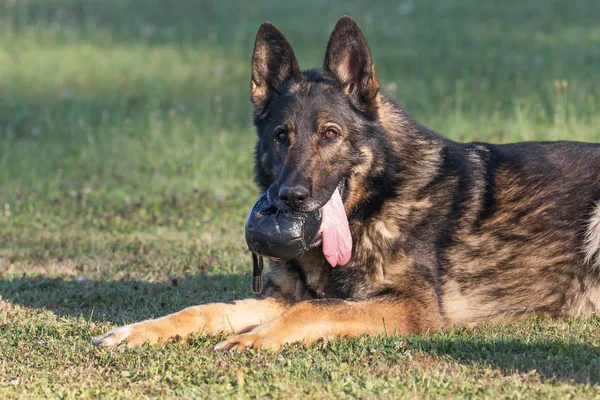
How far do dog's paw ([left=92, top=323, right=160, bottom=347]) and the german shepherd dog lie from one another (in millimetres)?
58

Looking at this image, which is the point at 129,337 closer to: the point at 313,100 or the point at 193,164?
the point at 313,100

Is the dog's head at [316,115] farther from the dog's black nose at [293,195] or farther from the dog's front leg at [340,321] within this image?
the dog's front leg at [340,321]

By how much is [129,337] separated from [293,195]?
3.97 ft

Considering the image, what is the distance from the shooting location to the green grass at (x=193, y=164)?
430 centimetres

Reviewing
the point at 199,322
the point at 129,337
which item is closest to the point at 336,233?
the point at 199,322

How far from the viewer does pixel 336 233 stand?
5.16 m

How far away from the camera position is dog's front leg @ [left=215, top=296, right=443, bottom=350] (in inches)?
183

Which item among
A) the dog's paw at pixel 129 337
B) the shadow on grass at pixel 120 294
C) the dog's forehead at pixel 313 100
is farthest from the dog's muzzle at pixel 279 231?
the shadow on grass at pixel 120 294

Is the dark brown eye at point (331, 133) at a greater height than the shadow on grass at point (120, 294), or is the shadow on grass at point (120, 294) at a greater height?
the dark brown eye at point (331, 133)

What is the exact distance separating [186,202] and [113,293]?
9.71 feet

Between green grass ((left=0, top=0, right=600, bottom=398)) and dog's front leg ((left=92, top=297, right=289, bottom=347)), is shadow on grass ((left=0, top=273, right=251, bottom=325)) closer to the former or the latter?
green grass ((left=0, top=0, right=600, bottom=398))

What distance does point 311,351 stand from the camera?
4.61 meters

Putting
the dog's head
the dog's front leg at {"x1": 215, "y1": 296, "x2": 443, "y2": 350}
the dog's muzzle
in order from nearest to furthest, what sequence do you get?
the dog's front leg at {"x1": 215, "y1": 296, "x2": 443, "y2": 350}, the dog's muzzle, the dog's head

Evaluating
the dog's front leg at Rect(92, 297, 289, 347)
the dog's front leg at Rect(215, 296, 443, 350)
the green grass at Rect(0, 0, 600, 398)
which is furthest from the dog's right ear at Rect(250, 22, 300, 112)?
the green grass at Rect(0, 0, 600, 398)
